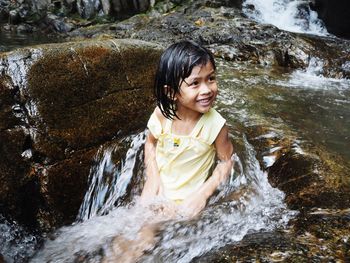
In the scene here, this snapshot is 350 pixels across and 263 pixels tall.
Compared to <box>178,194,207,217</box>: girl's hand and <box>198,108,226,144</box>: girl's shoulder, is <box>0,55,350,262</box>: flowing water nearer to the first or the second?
<box>178,194,207,217</box>: girl's hand

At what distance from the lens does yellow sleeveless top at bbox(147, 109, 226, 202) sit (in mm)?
2967

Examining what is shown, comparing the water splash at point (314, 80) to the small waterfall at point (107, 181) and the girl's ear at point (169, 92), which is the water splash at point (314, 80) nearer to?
the small waterfall at point (107, 181)

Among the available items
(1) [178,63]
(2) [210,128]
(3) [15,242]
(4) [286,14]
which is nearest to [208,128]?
(2) [210,128]

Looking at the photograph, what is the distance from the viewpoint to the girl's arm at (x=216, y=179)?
287 centimetres

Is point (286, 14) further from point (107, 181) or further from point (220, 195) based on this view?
point (220, 195)

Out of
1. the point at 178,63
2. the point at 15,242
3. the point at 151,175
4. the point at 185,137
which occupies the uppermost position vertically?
the point at 178,63

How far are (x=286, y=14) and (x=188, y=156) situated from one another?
12.5m

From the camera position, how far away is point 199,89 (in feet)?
9.05

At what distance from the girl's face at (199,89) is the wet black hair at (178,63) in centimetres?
3

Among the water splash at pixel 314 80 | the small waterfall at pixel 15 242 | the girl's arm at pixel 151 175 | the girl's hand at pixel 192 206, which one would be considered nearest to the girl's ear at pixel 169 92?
the girl's arm at pixel 151 175

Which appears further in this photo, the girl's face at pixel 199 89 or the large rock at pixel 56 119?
the large rock at pixel 56 119

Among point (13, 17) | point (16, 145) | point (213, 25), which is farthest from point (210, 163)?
point (13, 17)

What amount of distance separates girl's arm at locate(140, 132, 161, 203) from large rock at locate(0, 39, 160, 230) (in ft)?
2.67

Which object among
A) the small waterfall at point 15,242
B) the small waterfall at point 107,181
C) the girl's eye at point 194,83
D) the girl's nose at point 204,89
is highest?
the girl's eye at point 194,83
